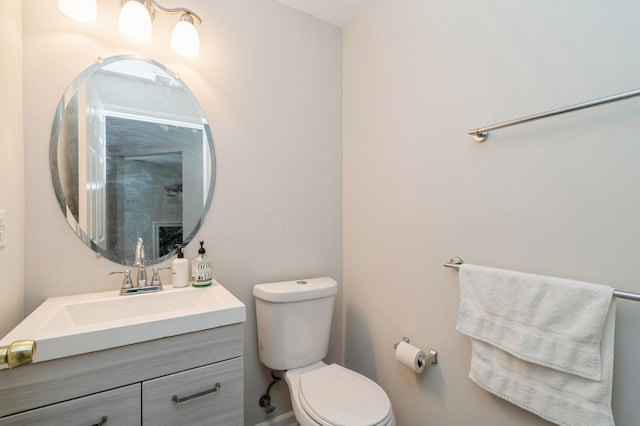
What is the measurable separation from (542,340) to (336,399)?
780 millimetres

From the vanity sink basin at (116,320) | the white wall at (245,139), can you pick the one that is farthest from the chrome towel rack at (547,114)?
the vanity sink basin at (116,320)

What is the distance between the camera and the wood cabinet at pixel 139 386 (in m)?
0.77

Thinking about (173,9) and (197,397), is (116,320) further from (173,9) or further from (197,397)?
(173,9)

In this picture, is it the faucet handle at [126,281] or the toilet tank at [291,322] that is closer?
the faucet handle at [126,281]

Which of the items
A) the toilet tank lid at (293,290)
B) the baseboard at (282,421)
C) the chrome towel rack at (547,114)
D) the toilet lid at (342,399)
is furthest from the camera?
the baseboard at (282,421)

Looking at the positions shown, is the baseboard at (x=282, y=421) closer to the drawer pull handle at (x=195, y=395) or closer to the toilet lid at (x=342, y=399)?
the toilet lid at (x=342, y=399)

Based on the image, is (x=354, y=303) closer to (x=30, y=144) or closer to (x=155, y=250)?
(x=155, y=250)

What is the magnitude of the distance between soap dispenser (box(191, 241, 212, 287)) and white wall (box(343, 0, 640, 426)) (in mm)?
863

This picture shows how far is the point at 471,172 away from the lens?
1.18 meters

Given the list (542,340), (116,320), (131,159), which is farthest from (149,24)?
(542,340)

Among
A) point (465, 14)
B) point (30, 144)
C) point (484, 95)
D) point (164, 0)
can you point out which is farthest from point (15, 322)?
point (465, 14)

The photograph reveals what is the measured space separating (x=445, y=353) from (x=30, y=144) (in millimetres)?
1866

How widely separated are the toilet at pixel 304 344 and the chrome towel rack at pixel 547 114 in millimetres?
972

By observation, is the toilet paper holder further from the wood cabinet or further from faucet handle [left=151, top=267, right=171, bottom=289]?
faucet handle [left=151, top=267, right=171, bottom=289]
